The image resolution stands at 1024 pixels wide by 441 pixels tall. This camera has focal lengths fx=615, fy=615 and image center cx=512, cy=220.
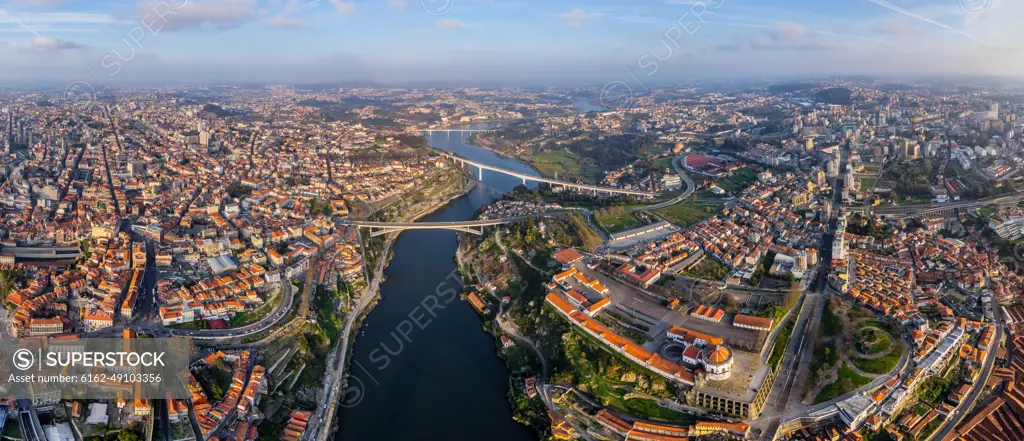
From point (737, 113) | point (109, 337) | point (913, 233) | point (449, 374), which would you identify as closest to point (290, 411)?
point (449, 374)

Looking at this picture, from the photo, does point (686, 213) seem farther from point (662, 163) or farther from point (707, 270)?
point (662, 163)

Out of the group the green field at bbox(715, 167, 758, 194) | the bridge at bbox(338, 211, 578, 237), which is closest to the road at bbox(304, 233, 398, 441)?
the bridge at bbox(338, 211, 578, 237)

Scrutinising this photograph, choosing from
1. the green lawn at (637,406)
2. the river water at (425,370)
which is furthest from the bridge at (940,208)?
the river water at (425,370)

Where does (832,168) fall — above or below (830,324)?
above

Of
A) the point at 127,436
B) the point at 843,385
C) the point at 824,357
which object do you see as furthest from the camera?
the point at 824,357

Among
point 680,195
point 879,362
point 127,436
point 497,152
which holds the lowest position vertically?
point 127,436

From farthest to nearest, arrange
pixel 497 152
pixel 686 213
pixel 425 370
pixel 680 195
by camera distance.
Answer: pixel 497 152
pixel 680 195
pixel 686 213
pixel 425 370

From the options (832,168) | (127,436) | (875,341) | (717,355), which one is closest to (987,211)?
(832,168)

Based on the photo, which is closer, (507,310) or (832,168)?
(507,310)
